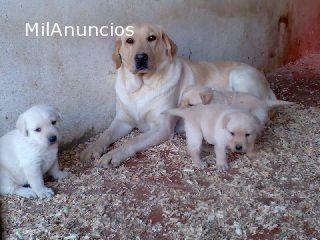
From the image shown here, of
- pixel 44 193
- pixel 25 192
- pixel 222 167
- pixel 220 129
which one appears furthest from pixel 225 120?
pixel 25 192

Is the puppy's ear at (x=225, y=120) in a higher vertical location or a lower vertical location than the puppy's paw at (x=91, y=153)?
higher

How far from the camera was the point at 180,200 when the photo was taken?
3461 mm

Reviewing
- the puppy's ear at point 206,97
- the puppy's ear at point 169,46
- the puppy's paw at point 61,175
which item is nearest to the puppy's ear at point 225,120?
the puppy's ear at point 206,97

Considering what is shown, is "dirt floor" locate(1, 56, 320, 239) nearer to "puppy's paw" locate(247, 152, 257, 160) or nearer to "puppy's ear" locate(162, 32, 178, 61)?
"puppy's paw" locate(247, 152, 257, 160)

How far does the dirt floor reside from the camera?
3.07m

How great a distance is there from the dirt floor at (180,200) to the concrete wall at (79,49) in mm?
485

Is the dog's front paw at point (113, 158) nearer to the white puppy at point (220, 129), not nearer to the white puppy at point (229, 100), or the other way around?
the white puppy at point (220, 129)

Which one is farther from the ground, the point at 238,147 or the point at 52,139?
the point at 52,139

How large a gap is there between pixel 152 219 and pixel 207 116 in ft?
3.54

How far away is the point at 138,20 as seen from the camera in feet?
15.6

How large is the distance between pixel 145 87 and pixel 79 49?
2.44 feet

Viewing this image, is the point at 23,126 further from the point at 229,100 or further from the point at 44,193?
the point at 229,100

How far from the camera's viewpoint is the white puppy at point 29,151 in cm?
333

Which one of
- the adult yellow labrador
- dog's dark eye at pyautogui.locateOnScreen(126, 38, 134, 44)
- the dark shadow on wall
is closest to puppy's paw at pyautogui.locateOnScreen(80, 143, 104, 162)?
the adult yellow labrador
